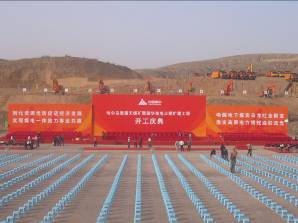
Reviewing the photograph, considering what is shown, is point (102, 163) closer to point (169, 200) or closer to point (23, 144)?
point (169, 200)

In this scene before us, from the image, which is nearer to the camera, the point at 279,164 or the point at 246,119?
the point at 279,164

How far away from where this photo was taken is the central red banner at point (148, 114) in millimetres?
38375

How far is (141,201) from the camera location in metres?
13.5

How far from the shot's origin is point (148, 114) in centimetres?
3838

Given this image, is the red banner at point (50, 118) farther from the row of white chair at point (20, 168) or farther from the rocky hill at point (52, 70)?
the rocky hill at point (52, 70)

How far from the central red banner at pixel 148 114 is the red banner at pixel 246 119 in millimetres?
823

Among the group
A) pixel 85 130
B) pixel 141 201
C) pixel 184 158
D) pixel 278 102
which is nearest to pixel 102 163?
pixel 184 158

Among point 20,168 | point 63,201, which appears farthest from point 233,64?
point 63,201

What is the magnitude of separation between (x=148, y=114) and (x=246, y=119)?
7.18 m

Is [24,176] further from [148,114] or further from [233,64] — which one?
[233,64]

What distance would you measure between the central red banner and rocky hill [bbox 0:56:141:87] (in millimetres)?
51183

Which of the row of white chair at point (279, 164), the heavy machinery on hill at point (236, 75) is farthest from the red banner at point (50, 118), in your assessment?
the heavy machinery on hill at point (236, 75)

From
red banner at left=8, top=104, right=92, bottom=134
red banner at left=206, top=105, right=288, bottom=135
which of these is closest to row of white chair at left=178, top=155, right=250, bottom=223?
red banner at left=206, top=105, right=288, bottom=135

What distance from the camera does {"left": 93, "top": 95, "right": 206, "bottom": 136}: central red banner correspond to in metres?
38.4
